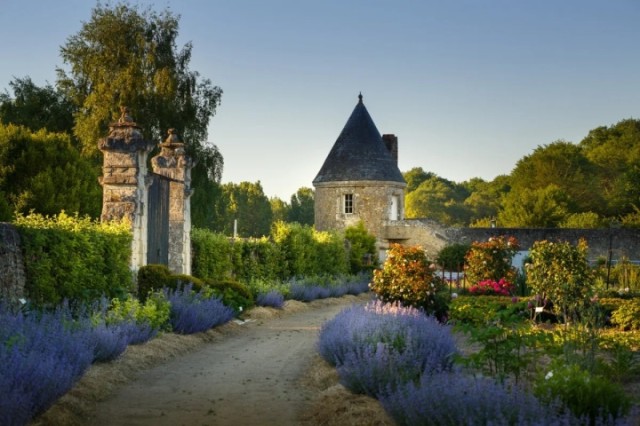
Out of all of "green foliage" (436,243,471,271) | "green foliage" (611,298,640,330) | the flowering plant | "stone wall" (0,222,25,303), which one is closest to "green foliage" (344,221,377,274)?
"green foliage" (436,243,471,271)

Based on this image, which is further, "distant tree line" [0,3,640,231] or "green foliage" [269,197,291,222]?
"green foliage" [269,197,291,222]

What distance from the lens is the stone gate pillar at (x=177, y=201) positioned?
51.9 feet

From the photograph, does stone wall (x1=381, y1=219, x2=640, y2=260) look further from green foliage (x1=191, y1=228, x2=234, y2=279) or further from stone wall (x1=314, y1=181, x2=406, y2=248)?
green foliage (x1=191, y1=228, x2=234, y2=279)

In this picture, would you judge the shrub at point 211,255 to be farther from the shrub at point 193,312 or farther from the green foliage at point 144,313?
the green foliage at point 144,313

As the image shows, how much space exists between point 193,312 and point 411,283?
14.0 feet

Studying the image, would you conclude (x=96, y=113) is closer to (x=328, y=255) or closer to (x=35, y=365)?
(x=328, y=255)

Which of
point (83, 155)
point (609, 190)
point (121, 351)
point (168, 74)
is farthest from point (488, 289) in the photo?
point (609, 190)

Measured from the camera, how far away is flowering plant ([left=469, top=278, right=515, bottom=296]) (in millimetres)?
16375

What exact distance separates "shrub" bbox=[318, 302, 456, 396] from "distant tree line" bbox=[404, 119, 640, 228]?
120 ft

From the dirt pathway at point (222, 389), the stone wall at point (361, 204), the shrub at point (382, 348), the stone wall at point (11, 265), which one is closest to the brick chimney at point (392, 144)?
the stone wall at point (361, 204)

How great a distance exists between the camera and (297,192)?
277 ft

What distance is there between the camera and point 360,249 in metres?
29.7

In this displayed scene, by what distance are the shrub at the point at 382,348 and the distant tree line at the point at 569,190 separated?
120 feet

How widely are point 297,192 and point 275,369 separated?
75616mm
